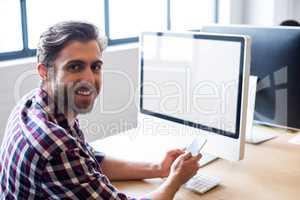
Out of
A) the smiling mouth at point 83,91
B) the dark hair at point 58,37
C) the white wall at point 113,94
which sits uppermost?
the dark hair at point 58,37

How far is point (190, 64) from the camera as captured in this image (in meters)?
1.56

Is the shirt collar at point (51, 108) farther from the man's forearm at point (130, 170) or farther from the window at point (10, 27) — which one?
the window at point (10, 27)

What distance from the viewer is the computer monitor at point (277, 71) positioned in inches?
68.0

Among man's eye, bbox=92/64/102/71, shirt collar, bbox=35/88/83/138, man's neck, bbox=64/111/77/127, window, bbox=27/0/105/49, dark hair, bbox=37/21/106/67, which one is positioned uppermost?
window, bbox=27/0/105/49

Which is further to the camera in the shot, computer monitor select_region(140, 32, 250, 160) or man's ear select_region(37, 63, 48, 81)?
computer monitor select_region(140, 32, 250, 160)

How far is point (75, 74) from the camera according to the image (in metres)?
1.22

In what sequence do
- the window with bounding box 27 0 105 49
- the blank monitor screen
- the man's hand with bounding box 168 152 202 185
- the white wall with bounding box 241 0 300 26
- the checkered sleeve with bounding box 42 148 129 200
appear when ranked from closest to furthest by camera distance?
the checkered sleeve with bounding box 42 148 129 200
the man's hand with bounding box 168 152 202 185
the blank monitor screen
the window with bounding box 27 0 105 49
the white wall with bounding box 241 0 300 26

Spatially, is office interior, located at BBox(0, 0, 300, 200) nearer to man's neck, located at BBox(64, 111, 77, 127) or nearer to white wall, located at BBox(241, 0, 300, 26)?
white wall, located at BBox(241, 0, 300, 26)

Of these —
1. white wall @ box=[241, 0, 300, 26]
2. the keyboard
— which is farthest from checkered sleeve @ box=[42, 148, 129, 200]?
white wall @ box=[241, 0, 300, 26]

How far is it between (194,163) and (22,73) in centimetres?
152

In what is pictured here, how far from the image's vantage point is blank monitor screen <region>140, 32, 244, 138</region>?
1424 mm

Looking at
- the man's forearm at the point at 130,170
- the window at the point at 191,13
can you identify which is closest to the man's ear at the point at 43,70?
the man's forearm at the point at 130,170

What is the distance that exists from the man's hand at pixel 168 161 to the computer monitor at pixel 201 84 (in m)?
0.11

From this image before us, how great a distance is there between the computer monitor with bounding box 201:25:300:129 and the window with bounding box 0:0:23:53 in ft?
4.80
